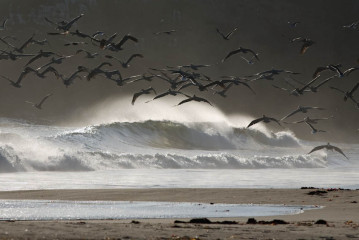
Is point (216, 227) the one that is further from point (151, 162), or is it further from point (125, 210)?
point (151, 162)

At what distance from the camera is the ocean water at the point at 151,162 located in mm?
29469

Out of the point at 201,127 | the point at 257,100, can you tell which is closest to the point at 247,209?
the point at 201,127

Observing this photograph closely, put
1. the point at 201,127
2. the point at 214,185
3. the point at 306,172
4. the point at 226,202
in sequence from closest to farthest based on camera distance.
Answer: the point at 226,202, the point at 214,185, the point at 306,172, the point at 201,127

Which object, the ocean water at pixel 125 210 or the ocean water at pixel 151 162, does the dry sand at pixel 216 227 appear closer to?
the ocean water at pixel 125 210

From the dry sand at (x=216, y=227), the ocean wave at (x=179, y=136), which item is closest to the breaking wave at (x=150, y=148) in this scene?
the ocean wave at (x=179, y=136)

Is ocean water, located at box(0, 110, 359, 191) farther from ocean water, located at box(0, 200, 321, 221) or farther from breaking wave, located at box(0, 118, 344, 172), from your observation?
ocean water, located at box(0, 200, 321, 221)

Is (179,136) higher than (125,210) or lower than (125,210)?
higher

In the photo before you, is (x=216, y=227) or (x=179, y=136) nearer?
(x=216, y=227)

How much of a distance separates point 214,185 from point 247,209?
7.79 metres

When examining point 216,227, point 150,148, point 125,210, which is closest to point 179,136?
point 150,148

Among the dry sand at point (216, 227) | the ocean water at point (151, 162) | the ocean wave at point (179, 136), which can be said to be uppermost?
the ocean wave at point (179, 136)

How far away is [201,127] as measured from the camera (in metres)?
62.6

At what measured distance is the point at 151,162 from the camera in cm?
3956

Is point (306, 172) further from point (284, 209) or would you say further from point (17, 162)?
point (284, 209)
